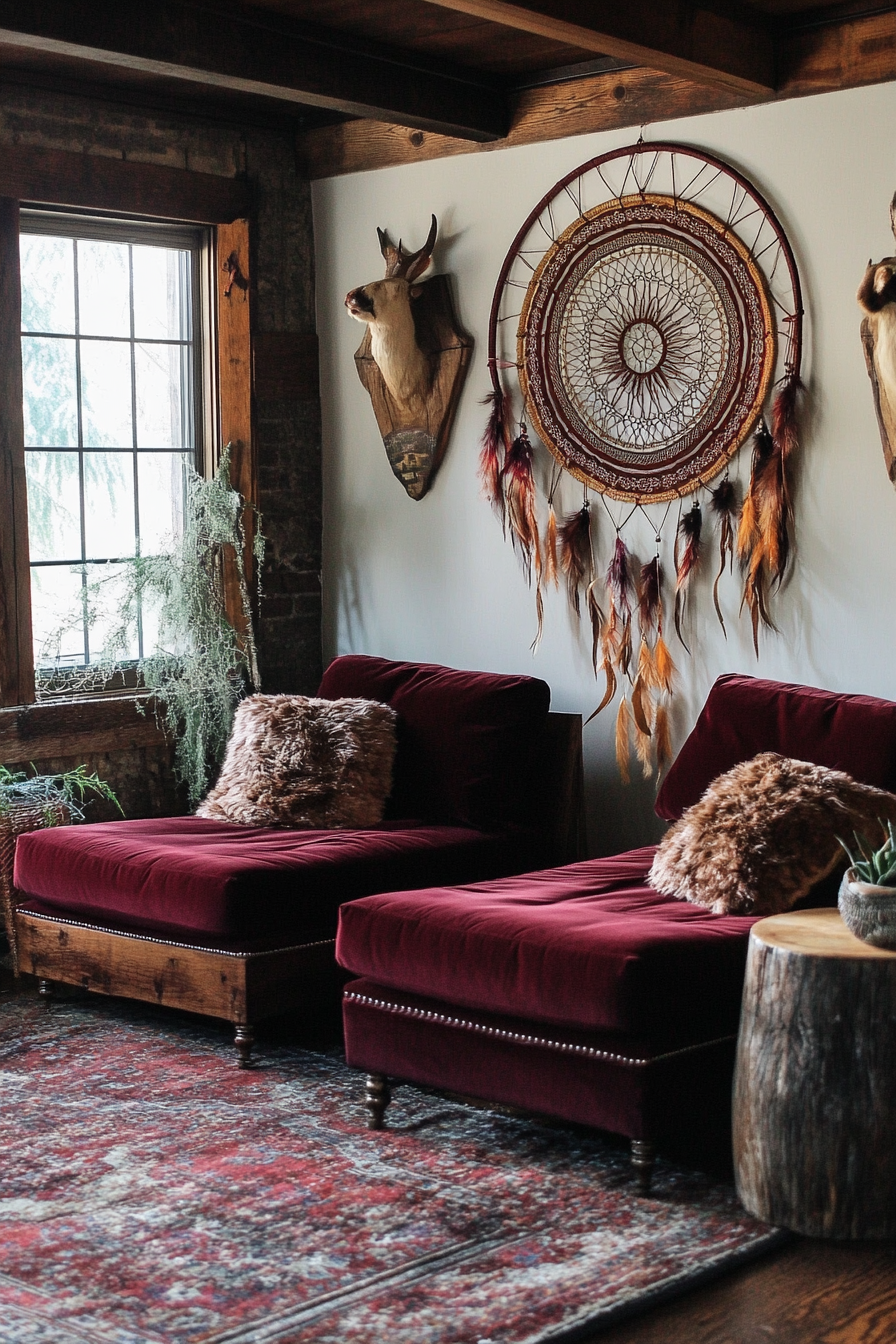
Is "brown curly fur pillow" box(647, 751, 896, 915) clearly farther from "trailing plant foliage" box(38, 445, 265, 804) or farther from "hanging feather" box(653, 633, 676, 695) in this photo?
"trailing plant foliage" box(38, 445, 265, 804)

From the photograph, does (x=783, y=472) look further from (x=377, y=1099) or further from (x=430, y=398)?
(x=377, y=1099)

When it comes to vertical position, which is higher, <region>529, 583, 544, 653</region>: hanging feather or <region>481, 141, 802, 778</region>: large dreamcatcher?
<region>481, 141, 802, 778</region>: large dreamcatcher

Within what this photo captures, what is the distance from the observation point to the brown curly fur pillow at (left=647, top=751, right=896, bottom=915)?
3441 millimetres

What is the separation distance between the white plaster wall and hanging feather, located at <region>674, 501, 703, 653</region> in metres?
0.05

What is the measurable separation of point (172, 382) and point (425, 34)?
5.04 feet

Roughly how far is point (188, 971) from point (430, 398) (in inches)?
83.5

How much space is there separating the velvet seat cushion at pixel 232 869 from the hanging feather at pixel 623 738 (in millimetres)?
456

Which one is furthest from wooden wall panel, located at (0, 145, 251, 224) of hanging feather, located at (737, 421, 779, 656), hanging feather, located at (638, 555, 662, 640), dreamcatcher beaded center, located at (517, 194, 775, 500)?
hanging feather, located at (737, 421, 779, 656)

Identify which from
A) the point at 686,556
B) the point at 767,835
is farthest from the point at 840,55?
the point at 767,835

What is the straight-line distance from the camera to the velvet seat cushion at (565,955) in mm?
3090

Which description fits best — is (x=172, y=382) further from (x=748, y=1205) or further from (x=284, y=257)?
(x=748, y=1205)

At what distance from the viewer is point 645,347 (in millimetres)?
4637

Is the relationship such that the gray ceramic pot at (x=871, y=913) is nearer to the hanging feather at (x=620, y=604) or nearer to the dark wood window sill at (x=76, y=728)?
the hanging feather at (x=620, y=604)

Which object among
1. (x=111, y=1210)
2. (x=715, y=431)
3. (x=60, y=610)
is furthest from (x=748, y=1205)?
(x=60, y=610)
